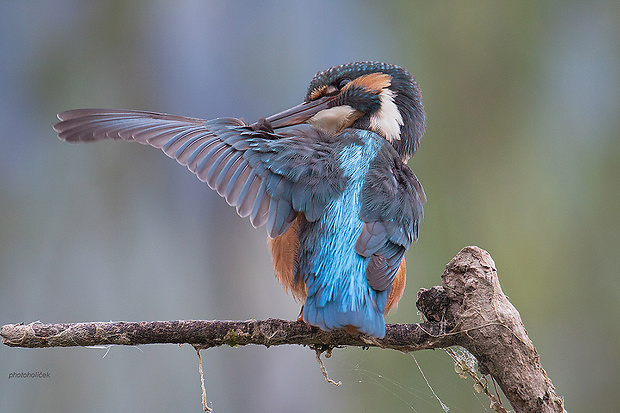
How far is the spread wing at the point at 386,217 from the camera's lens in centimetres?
159

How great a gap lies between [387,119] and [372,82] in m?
0.16

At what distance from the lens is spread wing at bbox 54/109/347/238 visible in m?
1.68

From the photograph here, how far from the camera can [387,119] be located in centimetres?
210

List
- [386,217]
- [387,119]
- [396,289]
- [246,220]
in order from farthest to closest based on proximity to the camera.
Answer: [246,220]
[387,119]
[396,289]
[386,217]

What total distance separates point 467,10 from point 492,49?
29cm

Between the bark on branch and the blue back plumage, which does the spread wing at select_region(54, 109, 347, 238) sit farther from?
the bark on branch

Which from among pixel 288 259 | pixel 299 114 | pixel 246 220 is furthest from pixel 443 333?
pixel 246 220

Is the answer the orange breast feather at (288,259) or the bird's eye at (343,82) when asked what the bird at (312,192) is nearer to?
the orange breast feather at (288,259)

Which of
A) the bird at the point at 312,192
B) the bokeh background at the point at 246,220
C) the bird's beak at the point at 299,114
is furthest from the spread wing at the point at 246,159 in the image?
the bokeh background at the point at 246,220

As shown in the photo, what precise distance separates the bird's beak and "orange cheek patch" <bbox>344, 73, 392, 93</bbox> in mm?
93

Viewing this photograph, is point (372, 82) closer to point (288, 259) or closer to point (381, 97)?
point (381, 97)

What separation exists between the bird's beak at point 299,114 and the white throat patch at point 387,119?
0.18m

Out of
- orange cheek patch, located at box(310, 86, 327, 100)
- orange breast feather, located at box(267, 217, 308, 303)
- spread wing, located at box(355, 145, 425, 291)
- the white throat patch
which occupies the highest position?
orange cheek patch, located at box(310, 86, 327, 100)

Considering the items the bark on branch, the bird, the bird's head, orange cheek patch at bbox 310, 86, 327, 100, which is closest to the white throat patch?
the bird's head
